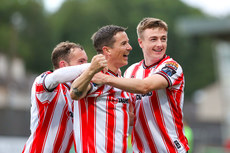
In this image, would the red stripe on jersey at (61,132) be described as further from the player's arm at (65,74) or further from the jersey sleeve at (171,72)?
the jersey sleeve at (171,72)

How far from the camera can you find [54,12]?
67.1 m

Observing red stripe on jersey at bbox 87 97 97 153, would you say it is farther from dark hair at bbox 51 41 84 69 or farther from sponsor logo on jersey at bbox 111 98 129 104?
dark hair at bbox 51 41 84 69

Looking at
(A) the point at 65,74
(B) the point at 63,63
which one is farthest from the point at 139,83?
(B) the point at 63,63

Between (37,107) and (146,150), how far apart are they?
1.41 meters

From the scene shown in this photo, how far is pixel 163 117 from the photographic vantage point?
5.47 m

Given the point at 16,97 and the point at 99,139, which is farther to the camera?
the point at 16,97

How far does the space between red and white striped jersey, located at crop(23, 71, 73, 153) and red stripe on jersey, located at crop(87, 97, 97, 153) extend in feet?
1.87

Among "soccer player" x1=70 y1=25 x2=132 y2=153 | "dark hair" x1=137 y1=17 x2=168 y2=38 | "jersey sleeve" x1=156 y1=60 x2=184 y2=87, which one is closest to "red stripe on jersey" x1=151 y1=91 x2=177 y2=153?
"jersey sleeve" x1=156 y1=60 x2=184 y2=87

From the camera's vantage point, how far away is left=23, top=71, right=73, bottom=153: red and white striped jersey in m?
5.42

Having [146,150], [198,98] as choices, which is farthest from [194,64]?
[146,150]

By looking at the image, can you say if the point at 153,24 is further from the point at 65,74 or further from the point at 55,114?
the point at 55,114

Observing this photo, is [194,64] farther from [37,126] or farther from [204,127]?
[37,126]

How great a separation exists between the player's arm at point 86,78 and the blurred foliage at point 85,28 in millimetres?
41544

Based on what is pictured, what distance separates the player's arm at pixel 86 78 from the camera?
4680 millimetres
